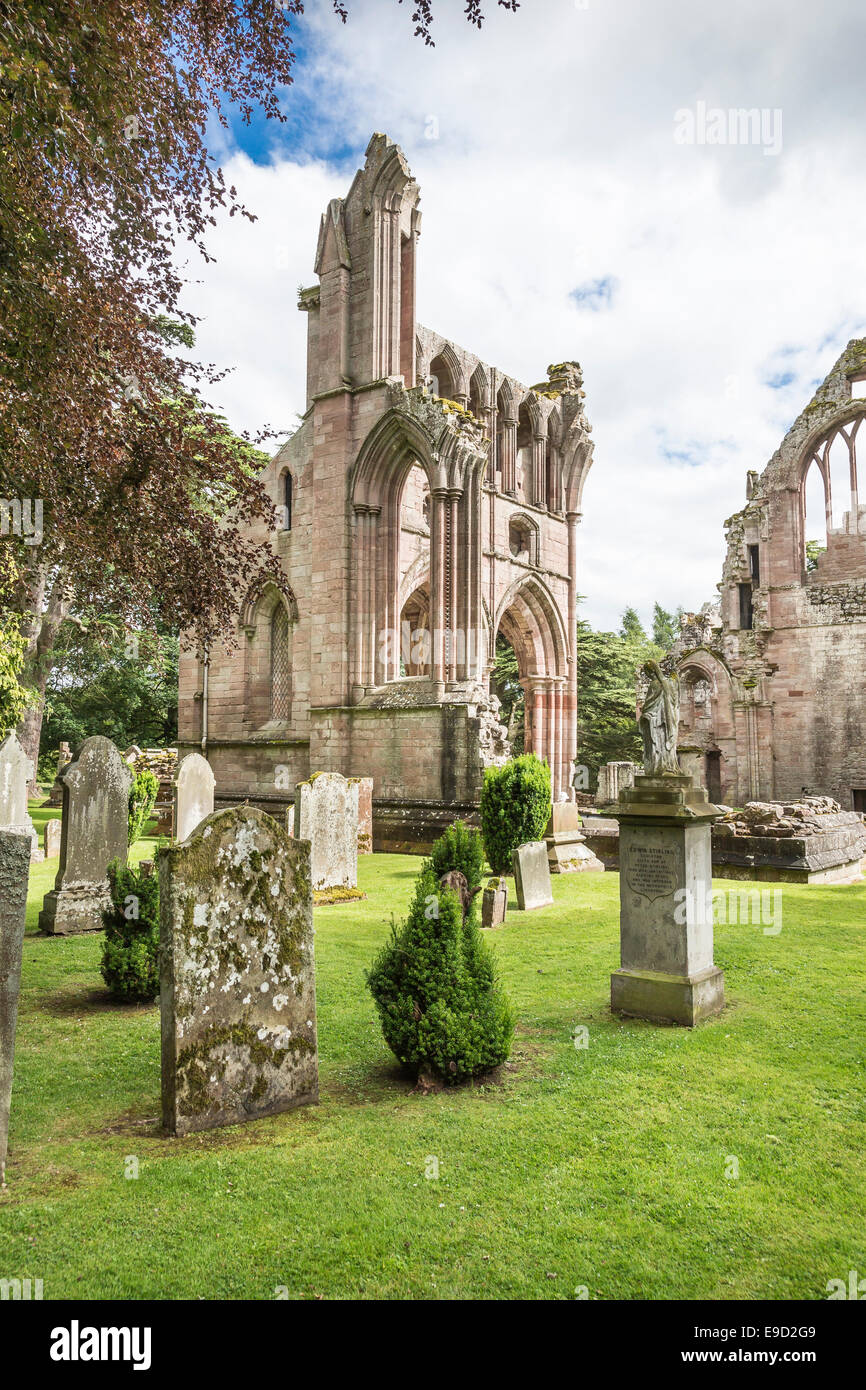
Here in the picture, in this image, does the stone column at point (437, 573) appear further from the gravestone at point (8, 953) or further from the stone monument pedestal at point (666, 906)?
the gravestone at point (8, 953)

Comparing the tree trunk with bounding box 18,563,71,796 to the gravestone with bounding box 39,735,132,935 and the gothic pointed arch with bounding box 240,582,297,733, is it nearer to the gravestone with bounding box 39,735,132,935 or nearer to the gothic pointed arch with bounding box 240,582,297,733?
the gothic pointed arch with bounding box 240,582,297,733

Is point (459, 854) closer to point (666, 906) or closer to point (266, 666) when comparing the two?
point (666, 906)

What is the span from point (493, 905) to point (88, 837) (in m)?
4.68

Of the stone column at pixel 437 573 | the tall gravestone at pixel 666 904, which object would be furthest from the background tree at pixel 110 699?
the tall gravestone at pixel 666 904

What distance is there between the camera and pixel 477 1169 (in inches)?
153

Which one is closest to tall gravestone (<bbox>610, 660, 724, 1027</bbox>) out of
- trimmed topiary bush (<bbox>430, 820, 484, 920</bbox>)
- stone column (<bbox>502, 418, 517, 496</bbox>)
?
trimmed topiary bush (<bbox>430, 820, 484, 920</bbox>)

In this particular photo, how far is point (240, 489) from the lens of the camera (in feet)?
29.0

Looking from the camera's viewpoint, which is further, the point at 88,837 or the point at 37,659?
the point at 37,659

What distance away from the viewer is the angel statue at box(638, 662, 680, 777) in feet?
22.2

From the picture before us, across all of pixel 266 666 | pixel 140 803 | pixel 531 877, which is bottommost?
pixel 531 877

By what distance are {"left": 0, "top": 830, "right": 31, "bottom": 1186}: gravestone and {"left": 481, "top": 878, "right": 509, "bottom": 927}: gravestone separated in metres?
6.43

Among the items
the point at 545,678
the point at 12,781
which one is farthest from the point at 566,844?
the point at 545,678

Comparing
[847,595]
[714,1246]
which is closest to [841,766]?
[847,595]
